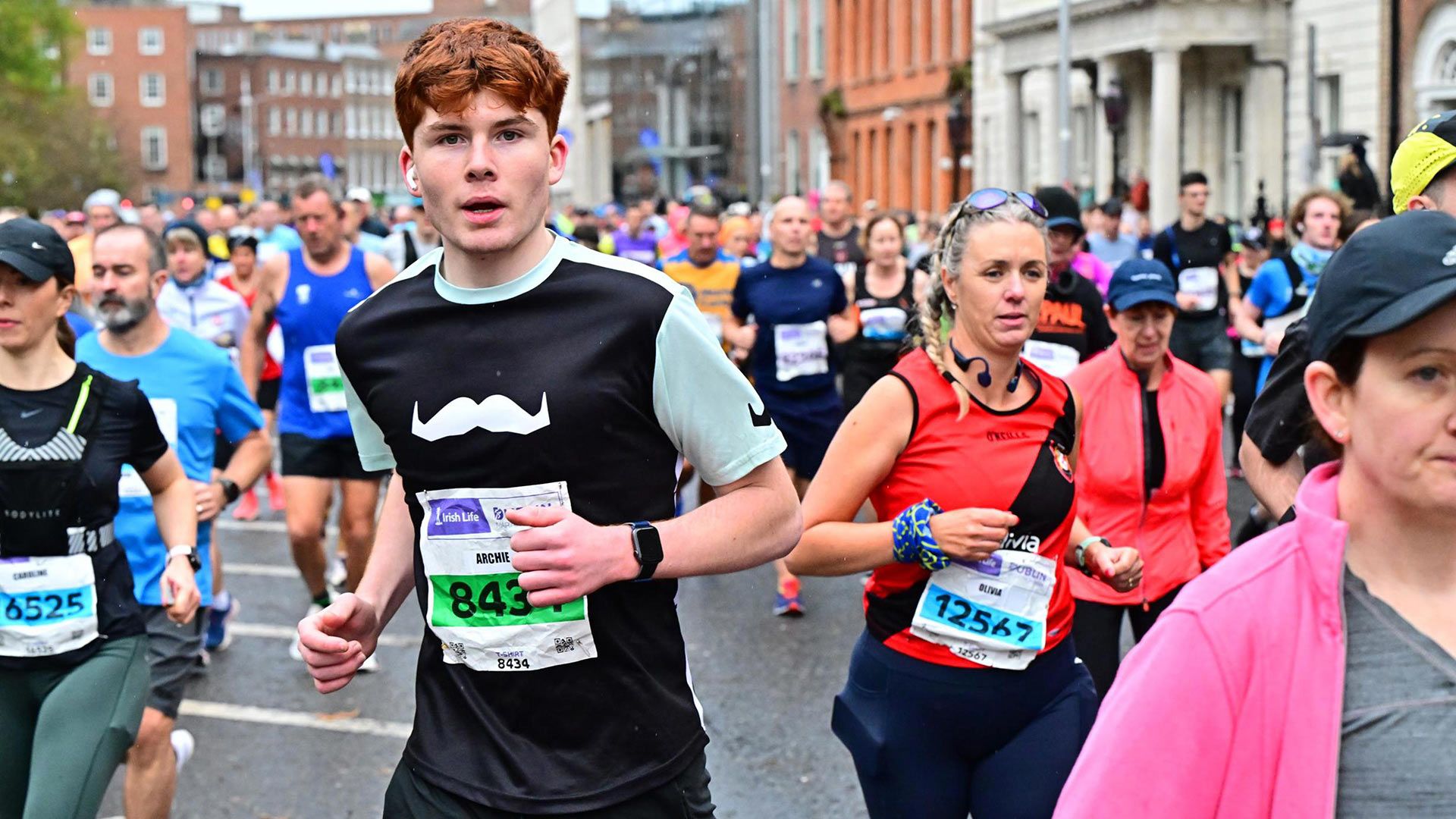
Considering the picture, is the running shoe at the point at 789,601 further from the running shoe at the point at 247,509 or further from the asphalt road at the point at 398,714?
the running shoe at the point at 247,509

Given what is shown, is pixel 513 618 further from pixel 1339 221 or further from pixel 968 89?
pixel 968 89

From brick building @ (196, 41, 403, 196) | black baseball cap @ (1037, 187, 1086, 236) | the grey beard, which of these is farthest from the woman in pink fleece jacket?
brick building @ (196, 41, 403, 196)

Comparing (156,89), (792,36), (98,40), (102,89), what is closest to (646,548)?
(792,36)

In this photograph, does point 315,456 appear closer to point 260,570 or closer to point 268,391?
point 260,570

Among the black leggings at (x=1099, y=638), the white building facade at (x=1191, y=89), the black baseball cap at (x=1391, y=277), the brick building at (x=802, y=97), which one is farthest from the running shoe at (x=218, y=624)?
the brick building at (x=802, y=97)

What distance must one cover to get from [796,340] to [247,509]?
4740 mm

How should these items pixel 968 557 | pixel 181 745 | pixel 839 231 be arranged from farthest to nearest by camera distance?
pixel 839 231 → pixel 181 745 → pixel 968 557

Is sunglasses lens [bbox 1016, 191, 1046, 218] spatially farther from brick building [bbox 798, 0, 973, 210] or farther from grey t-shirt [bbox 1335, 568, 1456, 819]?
brick building [bbox 798, 0, 973, 210]

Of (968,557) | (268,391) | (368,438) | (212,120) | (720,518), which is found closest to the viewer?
(720,518)

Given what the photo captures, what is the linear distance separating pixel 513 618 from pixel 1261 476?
5.06 feet

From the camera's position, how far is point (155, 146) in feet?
448

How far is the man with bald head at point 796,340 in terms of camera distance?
34.6 ft

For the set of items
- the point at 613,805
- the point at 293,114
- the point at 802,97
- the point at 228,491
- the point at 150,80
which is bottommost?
the point at 613,805

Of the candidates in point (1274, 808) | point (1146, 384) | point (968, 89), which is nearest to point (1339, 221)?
point (1146, 384)
